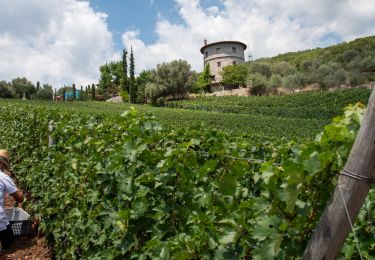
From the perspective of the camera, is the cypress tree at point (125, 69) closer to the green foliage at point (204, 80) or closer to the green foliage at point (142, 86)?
the green foliage at point (142, 86)

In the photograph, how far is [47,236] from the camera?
5480 millimetres

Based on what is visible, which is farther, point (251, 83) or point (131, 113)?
point (251, 83)

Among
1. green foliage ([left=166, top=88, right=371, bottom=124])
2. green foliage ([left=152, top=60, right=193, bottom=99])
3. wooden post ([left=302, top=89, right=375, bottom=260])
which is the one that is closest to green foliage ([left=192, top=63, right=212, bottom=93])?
green foliage ([left=152, top=60, right=193, bottom=99])

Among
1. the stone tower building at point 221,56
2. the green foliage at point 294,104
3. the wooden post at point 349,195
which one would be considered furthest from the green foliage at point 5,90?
the wooden post at point 349,195

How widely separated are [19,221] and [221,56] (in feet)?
248

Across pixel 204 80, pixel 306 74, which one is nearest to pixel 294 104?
pixel 306 74

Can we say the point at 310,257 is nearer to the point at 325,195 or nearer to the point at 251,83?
the point at 325,195

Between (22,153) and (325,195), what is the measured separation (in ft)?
27.3

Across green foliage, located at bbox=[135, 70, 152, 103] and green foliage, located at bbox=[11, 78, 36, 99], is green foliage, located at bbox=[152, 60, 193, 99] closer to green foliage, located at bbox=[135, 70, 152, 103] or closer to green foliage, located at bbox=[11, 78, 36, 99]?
green foliage, located at bbox=[135, 70, 152, 103]

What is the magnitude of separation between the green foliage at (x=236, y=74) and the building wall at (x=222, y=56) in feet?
17.8

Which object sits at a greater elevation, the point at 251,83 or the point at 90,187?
the point at 251,83

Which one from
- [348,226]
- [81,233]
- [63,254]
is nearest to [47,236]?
[63,254]

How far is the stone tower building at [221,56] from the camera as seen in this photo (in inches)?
3093

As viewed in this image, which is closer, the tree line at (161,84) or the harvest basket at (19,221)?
the harvest basket at (19,221)
